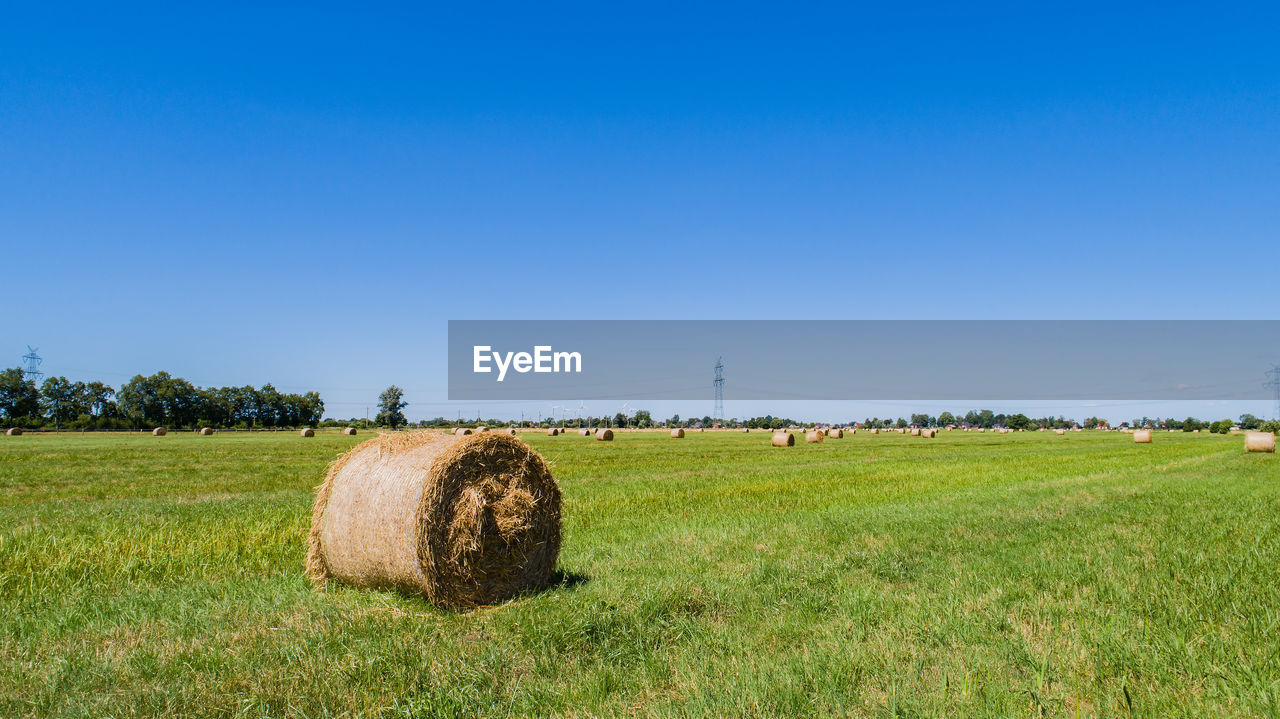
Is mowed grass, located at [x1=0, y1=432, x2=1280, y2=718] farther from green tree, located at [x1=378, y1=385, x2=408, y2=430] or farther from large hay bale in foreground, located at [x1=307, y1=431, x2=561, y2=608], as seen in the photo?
green tree, located at [x1=378, y1=385, x2=408, y2=430]

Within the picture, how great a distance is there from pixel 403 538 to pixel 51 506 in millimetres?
12367

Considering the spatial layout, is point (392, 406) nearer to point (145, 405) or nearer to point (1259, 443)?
point (145, 405)

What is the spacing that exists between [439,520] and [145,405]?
156 m

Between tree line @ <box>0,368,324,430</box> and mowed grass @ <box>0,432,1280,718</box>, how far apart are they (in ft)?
447

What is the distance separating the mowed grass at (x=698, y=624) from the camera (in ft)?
14.9

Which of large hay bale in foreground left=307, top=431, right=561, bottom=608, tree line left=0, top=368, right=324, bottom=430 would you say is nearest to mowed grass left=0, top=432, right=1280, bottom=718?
large hay bale in foreground left=307, top=431, right=561, bottom=608

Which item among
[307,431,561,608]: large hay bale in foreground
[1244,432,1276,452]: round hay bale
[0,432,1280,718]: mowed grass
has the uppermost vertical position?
[307,431,561,608]: large hay bale in foreground

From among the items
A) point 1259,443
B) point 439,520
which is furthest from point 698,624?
point 1259,443

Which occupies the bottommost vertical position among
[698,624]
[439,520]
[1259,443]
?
[1259,443]

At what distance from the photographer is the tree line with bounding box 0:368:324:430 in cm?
12494

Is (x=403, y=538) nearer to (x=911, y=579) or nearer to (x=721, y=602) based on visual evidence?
(x=721, y=602)

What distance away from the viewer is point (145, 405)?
13462 cm

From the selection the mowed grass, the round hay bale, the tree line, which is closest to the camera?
the mowed grass

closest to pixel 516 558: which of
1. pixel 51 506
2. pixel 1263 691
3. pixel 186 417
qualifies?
pixel 1263 691
